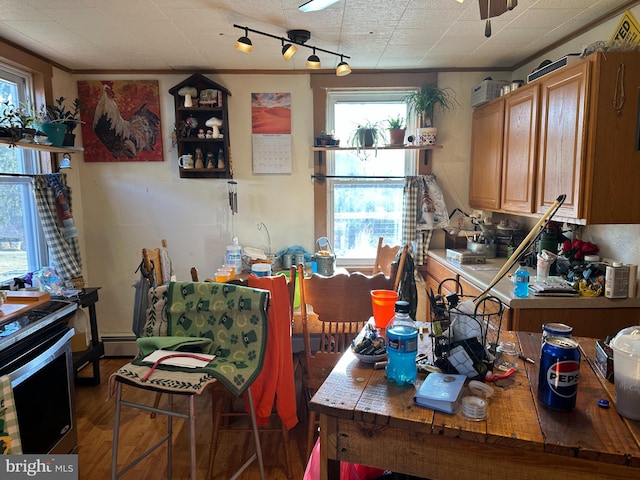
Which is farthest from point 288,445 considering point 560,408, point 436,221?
point 436,221

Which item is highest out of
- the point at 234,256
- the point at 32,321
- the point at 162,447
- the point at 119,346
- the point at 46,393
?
the point at 234,256

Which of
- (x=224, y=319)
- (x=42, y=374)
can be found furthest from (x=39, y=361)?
(x=224, y=319)

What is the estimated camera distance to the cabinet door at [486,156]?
118 inches

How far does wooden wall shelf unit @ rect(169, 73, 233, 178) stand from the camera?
3.28m

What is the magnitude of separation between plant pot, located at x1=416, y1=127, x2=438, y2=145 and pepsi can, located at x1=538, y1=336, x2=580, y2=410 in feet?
8.36

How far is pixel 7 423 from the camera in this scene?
144 cm

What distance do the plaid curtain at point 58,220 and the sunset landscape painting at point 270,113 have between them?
59.1 inches

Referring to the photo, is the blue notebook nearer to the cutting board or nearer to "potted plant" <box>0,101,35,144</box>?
the cutting board

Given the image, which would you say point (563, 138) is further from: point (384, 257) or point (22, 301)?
point (22, 301)

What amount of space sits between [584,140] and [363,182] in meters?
1.79

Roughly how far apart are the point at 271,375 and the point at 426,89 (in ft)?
8.29

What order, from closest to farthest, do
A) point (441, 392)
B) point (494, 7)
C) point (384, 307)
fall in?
point (441, 392), point (494, 7), point (384, 307)

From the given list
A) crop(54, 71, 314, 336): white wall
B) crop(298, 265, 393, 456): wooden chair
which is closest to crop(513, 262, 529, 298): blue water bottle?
crop(298, 265, 393, 456): wooden chair

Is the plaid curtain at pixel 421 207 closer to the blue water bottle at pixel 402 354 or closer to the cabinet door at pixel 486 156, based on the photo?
the cabinet door at pixel 486 156
